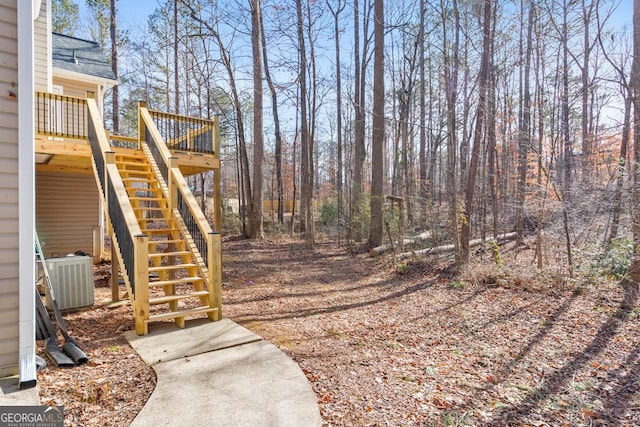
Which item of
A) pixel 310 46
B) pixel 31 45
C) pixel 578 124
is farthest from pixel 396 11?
pixel 31 45

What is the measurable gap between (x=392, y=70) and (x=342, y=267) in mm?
11120

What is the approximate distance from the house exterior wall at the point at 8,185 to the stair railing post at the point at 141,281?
124 cm

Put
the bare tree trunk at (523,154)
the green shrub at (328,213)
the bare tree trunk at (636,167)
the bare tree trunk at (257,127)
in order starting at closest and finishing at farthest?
the bare tree trunk at (636,167) → the bare tree trunk at (523,154) → the bare tree trunk at (257,127) → the green shrub at (328,213)

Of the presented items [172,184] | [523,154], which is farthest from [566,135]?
[172,184]

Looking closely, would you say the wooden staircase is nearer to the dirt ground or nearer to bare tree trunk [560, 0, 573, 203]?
the dirt ground

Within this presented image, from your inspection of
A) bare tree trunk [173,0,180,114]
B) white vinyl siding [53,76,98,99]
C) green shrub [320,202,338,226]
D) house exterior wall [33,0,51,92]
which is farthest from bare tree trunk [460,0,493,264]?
bare tree trunk [173,0,180,114]

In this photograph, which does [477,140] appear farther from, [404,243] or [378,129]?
[378,129]

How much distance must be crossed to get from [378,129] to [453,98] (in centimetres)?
229

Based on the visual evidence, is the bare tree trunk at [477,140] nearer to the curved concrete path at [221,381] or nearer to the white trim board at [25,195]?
the curved concrete path at [221,381]

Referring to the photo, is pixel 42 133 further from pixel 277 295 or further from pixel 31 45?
pixel 277 295

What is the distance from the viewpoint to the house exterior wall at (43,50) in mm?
7703

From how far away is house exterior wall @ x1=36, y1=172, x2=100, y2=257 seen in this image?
8.98 metres

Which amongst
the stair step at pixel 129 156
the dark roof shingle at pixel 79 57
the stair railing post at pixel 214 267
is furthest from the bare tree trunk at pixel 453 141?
the dark roof shingle at pixel 79 57

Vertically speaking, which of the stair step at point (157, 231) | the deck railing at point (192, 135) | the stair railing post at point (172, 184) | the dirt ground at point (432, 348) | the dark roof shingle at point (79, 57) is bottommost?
the dirt ground at point (432, 348)
